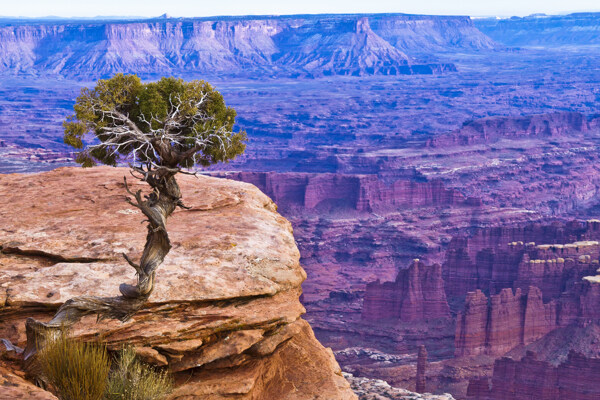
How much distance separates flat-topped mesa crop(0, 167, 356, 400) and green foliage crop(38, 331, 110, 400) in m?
1.22

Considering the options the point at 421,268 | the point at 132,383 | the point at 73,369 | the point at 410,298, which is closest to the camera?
the point at 73,369

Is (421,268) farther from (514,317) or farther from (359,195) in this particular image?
(359,195)

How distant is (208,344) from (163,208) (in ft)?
10.7

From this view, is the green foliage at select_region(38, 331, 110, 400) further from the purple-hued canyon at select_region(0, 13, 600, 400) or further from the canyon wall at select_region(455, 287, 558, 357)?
the canyon wall at select_region(455, 287, 558, 357)

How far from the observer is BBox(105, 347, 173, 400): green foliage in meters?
14.3

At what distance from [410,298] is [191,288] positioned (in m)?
61.3

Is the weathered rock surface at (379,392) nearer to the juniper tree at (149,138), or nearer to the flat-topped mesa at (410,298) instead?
the juniper tree at (149,138)

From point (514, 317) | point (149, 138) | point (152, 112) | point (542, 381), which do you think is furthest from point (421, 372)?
point (149, 138)

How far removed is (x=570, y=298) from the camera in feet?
219

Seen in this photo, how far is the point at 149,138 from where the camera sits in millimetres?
18422

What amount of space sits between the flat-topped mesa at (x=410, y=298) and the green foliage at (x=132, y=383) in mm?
63100

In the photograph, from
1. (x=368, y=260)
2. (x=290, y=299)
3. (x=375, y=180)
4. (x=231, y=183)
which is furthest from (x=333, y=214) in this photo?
(x=290, y=299)

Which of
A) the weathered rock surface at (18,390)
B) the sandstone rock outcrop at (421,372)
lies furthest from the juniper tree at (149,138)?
the sandstone rock outcrop at (421,372)

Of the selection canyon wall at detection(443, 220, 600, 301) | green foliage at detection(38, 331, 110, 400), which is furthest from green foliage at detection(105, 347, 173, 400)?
canyon wall at detection(443, 220, 600, 301)
